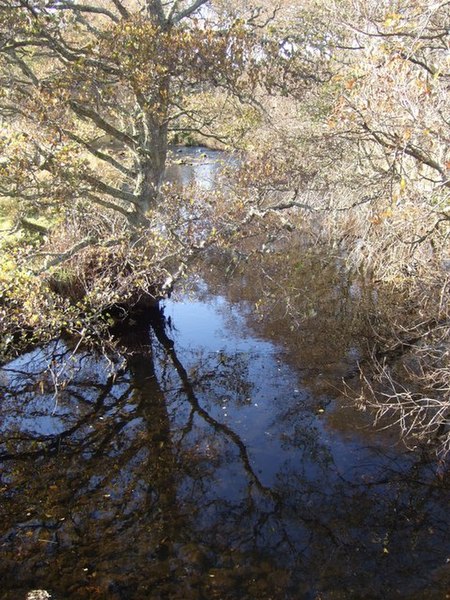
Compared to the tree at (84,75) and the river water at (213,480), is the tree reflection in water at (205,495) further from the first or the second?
the tree at (84,75)

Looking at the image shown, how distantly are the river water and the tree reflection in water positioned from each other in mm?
18

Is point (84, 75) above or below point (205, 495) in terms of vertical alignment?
above

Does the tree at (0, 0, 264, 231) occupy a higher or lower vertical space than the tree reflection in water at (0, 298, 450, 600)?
higher

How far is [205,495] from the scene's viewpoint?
586 centimetres

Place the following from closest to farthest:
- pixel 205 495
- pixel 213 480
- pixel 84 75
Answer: pixel 205 495 → pixel 213 480 → pixel 84 75

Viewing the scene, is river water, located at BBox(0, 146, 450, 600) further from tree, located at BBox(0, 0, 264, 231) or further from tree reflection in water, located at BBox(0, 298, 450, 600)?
tree, located at BBox(0, 0, 264, 231)

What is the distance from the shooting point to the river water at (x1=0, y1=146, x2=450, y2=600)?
4.80m

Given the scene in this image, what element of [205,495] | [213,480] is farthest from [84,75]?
[205,495]

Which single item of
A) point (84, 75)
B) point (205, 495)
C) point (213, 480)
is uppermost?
point (84, 75)

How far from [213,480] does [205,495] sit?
0.30 m

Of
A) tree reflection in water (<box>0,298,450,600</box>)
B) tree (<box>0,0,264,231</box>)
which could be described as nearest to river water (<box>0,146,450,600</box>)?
tree reflection in water (<box>0,298,450,600</box>)

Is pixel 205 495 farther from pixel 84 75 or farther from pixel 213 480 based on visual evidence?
pixel 84 75

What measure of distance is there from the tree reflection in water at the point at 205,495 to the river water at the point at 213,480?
0.06ft

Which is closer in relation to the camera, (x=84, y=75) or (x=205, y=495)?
(x=205, y=495)
